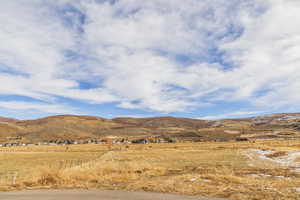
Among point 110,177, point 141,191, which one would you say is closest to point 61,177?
point 110,177

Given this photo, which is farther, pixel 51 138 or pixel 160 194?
pixel 51 138

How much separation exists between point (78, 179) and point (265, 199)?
10312 millimetres

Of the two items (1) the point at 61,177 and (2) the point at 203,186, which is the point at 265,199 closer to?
(2) the point at 203,186

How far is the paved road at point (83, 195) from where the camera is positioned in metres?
10.8

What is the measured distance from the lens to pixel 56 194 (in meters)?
11.6

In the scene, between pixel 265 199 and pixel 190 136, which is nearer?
pixel 265 199

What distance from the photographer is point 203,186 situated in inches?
508

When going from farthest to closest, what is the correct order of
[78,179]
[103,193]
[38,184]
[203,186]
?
[78,179] < [38,184] < [203,186] < [103,193]

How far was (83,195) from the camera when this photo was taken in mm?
11414

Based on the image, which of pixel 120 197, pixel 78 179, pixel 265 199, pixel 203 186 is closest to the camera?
pixel 265 199

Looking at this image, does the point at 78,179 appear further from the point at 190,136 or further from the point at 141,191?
the point at 190,136

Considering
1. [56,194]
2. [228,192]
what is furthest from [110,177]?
[228,192]

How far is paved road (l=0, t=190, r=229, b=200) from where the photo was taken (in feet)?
35.4

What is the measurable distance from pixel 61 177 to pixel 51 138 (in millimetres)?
188604
